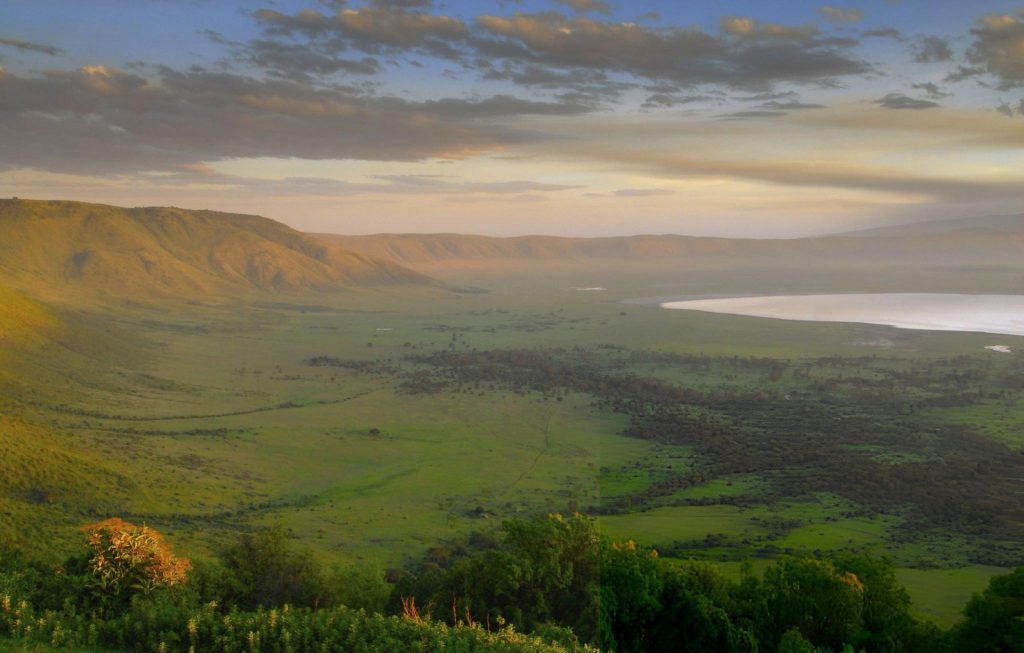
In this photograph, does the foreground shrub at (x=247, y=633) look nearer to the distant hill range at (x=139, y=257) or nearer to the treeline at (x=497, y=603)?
the treeline at (x=497, y=603)

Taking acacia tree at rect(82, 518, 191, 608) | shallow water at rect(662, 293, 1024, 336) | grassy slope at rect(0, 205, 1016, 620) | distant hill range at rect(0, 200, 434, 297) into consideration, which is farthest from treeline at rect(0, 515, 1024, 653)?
distant hill range at rect(0, 200, 434, 297)

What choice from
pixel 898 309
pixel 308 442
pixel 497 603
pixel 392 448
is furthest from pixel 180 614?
pixel 898 309

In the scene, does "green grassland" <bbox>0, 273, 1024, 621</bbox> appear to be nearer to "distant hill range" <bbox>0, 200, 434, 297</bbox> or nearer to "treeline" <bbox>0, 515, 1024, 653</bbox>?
"treeline" <bbox>0, 515, 1024, 653</bbox>

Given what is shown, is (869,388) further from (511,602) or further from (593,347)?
(511,602)

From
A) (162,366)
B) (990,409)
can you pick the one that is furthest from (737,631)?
(162,366)

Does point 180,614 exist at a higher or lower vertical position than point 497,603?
higher

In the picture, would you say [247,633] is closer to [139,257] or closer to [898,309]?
[898,309]
